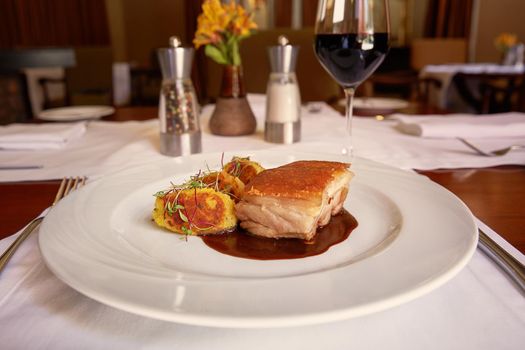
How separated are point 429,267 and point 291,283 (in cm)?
16

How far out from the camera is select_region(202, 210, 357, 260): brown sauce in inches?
22.9

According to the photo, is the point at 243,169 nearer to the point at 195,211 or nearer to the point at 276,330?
the point at 195,211

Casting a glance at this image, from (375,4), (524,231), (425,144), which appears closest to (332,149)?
(425,144)

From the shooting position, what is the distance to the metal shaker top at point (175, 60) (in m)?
1.18

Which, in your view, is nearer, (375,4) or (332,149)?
(375,4)

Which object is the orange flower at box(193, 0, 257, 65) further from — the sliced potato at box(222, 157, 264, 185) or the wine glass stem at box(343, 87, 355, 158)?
the sliced potato at box(222, 157, 264, 185)

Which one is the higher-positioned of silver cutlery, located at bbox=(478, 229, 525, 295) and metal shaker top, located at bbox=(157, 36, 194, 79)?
metal shaker top, located at bbox=(157, 36, 194, 79)

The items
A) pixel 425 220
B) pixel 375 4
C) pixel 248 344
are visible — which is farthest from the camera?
pixel 375 4

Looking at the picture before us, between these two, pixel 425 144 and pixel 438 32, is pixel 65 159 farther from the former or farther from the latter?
pixel 438 32

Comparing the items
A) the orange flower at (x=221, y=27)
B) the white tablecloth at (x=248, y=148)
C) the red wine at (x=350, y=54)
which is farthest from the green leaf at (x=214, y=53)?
the red wine at (x=350, y=54)

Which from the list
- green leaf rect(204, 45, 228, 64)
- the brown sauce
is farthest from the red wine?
the brown sauce

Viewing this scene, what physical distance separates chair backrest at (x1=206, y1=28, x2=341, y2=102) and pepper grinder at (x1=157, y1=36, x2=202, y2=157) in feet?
5.34

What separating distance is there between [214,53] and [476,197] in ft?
3.02

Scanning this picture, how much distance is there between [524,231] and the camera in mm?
685
